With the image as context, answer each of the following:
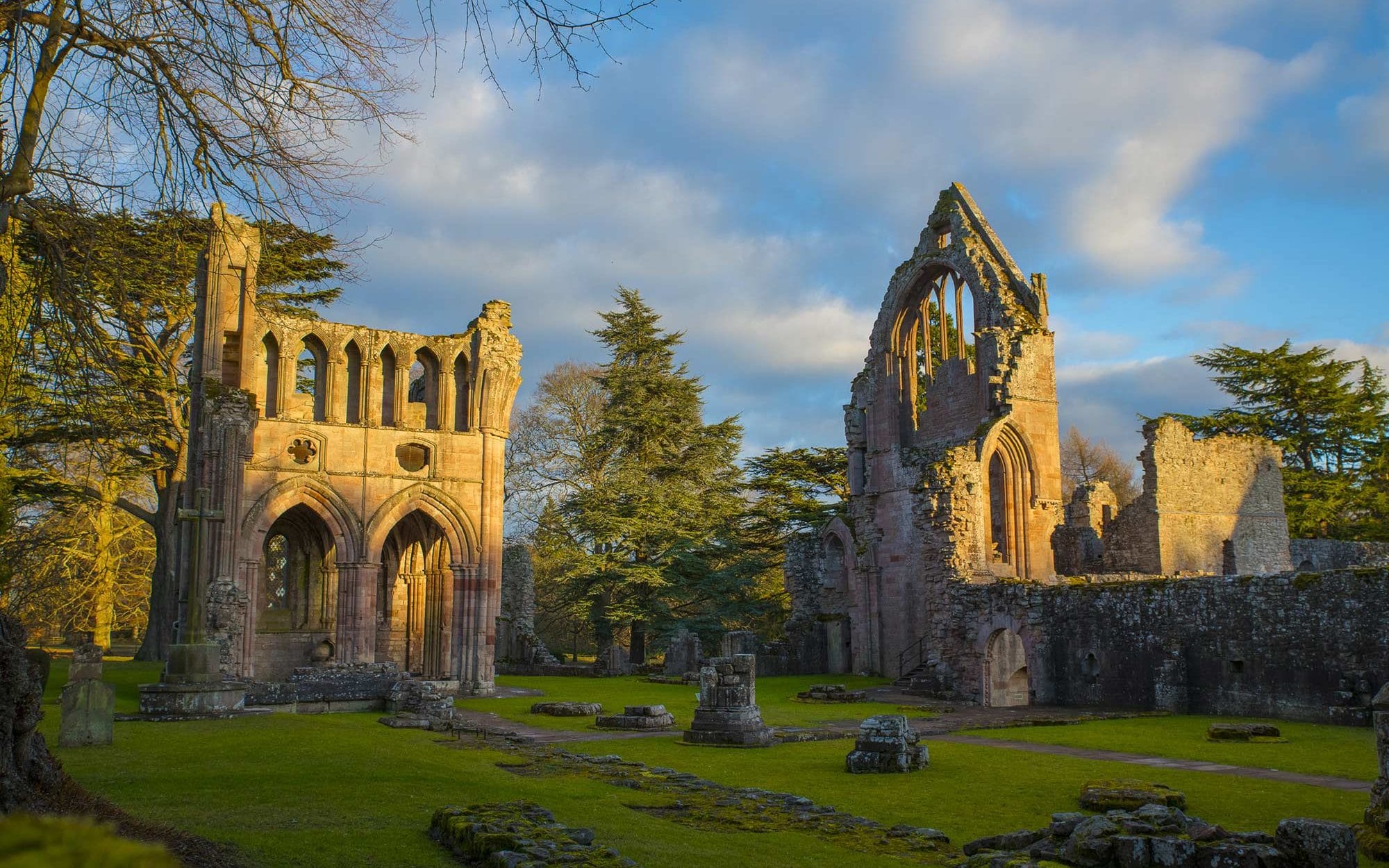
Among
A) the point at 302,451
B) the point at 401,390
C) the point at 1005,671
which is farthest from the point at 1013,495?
the point at 302,451

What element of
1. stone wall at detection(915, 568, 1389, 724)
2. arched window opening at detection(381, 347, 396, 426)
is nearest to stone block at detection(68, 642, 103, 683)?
arched window opening at detection(381, 347, 396, 426)

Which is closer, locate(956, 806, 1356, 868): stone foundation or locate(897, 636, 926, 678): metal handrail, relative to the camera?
locate(956, 806, 1356, 868): stone foundation

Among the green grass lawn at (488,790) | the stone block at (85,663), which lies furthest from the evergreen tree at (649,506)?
the green grass lawn at (488,790)

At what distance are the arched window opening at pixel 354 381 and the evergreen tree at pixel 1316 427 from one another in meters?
29.0

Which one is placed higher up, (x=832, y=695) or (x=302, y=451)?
(x=302, y=451)

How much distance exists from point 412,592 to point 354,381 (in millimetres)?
6773

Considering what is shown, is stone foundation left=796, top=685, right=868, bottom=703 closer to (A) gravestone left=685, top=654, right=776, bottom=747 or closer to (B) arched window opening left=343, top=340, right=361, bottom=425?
(A) gravestone left=685, top=654, right=776, bottom=747

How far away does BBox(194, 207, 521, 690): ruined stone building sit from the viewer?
81.7 feet

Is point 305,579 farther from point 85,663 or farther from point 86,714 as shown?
point 86,714

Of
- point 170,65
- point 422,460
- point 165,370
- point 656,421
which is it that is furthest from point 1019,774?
point 656,421

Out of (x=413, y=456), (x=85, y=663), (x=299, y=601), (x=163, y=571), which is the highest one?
(x=413, y=456)

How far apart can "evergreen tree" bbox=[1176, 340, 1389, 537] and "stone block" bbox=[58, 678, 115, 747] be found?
37000 mm

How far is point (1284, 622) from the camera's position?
17.8 meters

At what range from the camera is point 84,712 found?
12.0 m
